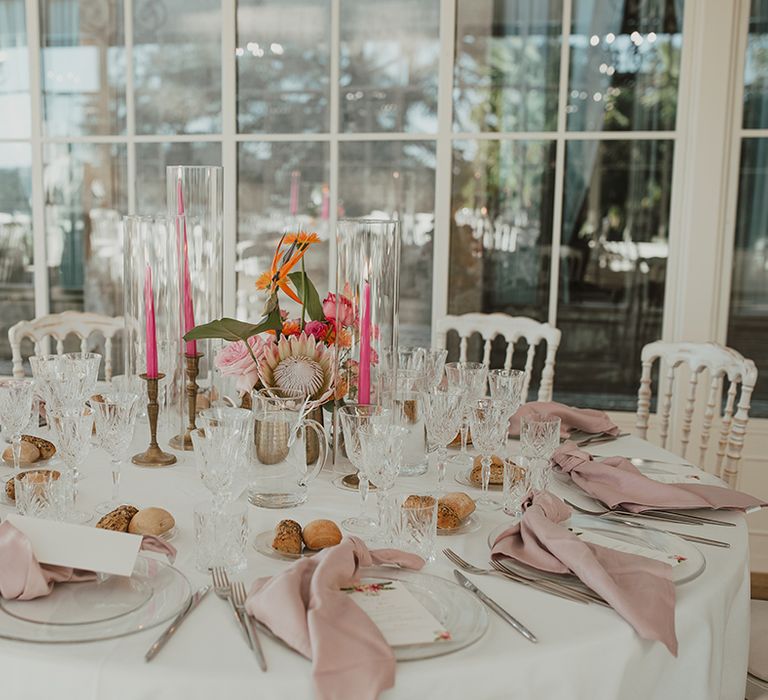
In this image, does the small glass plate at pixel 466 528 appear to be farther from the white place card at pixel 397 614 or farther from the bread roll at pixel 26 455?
the bread roll at pixel 26 455

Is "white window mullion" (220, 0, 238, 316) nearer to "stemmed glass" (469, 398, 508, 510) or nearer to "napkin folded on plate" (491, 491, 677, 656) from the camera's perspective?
"stemmed glass" (469, 398, 508, 510)

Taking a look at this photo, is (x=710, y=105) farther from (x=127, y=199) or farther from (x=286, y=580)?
(x=286, y=580)

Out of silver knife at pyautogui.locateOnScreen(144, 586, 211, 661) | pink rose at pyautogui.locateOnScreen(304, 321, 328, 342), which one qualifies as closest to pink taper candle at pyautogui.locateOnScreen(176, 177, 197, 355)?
pink rose at pyautogui.locateOnScreen(304, 321, 328, 342)

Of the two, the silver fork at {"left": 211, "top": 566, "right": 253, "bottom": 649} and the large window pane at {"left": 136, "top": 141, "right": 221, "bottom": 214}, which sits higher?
the large window pane at {"left": 136, "top": 141, "right": 221, "bottom": 214}

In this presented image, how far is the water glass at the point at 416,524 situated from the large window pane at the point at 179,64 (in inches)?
97.3

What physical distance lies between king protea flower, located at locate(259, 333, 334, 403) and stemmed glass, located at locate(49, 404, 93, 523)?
33 cm

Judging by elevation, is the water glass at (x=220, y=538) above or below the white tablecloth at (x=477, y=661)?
above

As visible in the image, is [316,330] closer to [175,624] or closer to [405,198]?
[175,624]

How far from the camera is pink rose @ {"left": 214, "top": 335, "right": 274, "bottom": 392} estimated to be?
1570mm

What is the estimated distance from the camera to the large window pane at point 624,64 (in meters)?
3.01

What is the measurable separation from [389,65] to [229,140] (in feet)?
2.19

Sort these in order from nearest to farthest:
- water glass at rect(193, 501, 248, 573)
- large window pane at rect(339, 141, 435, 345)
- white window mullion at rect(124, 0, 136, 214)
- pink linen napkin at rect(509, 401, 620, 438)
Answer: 1. water glass at rect(193, 501, 248, 573)
2. pink linen napkin at rect(509, 401, 620, 438)
3. large window pane at rect(339, 141, 435, 345)
4. white window mullion at rect(124, 0, 136, 214)

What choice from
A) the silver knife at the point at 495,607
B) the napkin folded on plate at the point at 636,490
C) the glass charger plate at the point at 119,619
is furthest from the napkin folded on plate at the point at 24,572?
the napkin folded on plate at the point at 636,490

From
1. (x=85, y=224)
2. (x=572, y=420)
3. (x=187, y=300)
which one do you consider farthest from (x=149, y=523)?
(x=85, y=224)
